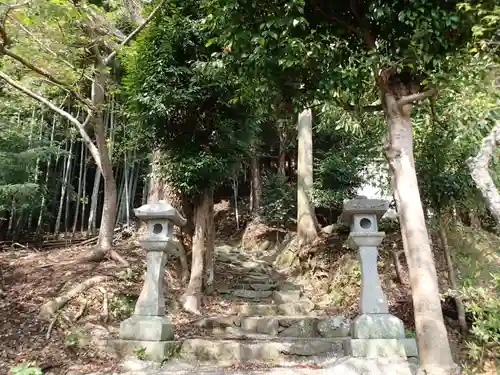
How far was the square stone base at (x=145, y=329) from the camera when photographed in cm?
383

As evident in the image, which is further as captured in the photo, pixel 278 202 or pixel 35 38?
pixel 278 202

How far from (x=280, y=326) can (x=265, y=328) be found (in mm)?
205

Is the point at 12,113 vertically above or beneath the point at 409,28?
above

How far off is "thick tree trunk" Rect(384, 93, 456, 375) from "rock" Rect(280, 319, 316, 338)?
7.63 feet

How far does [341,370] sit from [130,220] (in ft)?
27.7

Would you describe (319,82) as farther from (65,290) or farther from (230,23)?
(65,290)

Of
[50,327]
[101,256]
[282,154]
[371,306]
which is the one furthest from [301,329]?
[282,154]

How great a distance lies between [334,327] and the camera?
4.90m

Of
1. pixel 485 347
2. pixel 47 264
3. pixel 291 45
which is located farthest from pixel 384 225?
pixel 47 264

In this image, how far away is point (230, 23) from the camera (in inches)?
143

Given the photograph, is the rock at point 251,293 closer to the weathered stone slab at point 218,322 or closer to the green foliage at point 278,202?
the weathered stone slab at point 218,322

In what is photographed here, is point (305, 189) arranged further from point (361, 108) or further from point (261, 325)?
point (361, 108)

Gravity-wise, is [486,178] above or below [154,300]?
above

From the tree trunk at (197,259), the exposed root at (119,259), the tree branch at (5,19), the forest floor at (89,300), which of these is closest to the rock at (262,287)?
the forest floor at (89,300)
